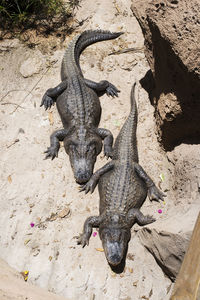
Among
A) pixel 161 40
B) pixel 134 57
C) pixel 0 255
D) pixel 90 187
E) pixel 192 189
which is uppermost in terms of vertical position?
pixel 161 40

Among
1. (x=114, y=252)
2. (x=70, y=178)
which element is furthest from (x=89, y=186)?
(x=114, y=252)

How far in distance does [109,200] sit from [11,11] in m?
4.04

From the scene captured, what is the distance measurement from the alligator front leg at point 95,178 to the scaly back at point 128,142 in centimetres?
16

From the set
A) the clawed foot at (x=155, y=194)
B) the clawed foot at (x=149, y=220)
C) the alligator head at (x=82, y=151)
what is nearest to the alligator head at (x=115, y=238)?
the clawed foot at (x=149, y=220)

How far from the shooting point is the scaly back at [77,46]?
5.70 m

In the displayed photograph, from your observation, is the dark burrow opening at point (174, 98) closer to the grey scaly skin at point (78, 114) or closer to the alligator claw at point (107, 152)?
the alligator claw at point (107, 152)

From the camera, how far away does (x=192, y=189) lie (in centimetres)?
431

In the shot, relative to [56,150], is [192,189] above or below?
above

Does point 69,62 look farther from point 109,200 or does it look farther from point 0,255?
point 0,255

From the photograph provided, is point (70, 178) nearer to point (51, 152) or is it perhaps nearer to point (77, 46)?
point (51, 152)

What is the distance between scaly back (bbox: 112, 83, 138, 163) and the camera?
15.9 feet

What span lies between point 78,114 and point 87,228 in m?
1.72

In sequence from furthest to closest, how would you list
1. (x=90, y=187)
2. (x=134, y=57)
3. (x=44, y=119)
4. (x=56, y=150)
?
1. (x=134, y=57)
2. (x=44, y=119)
3. (x=56, y=150)
4. (x=90, y=187)

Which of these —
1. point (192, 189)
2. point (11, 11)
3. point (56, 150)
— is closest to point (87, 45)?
point (11, 11)
